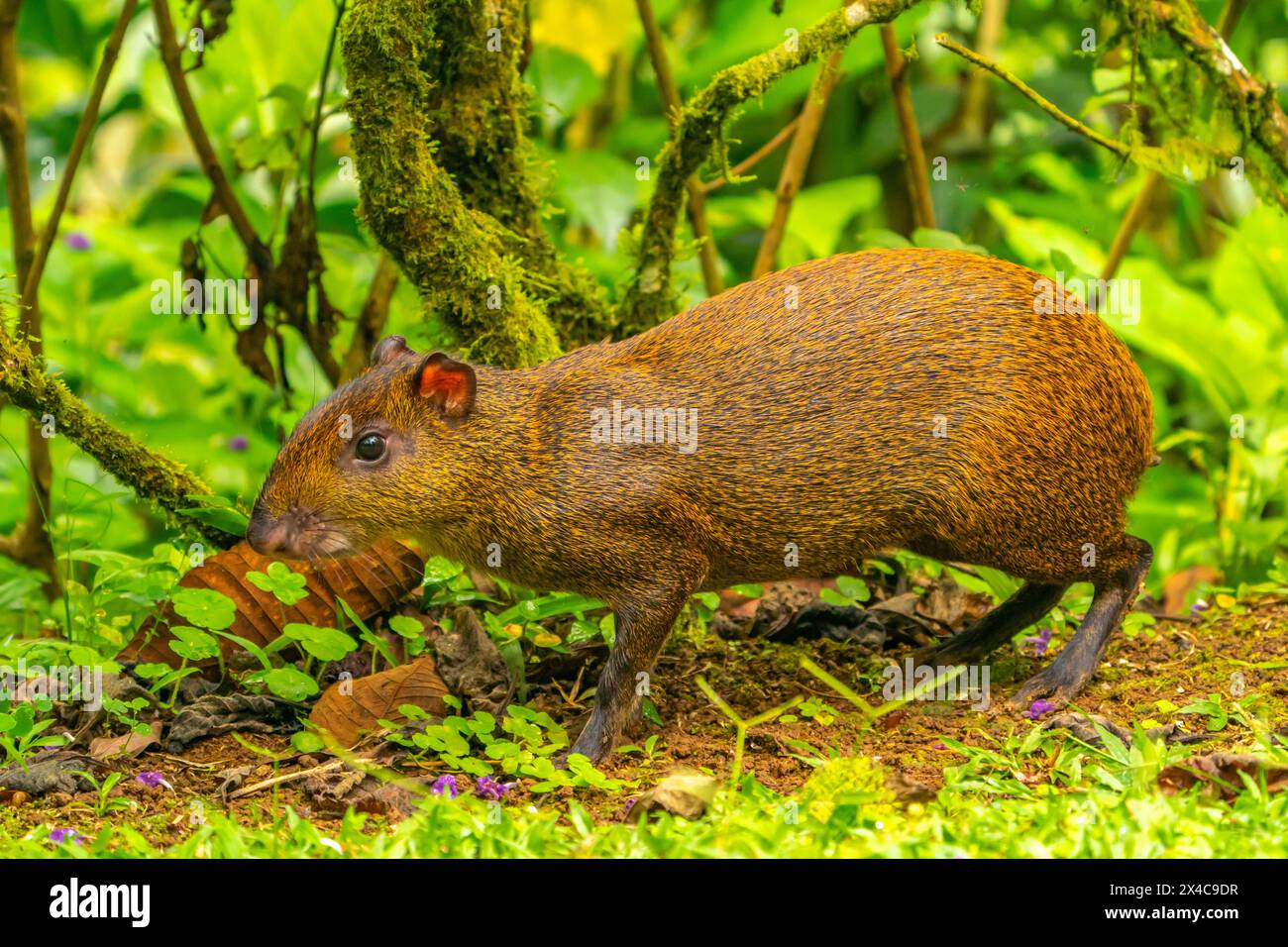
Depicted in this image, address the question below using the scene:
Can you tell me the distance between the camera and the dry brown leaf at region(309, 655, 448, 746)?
15.5 ft

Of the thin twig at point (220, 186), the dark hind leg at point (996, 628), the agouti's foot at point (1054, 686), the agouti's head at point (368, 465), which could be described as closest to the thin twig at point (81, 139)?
the thin twig at point (220, 186)

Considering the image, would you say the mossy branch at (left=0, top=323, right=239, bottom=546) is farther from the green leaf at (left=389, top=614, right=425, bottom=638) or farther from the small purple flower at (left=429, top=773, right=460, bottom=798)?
the small purple flower at (left=429, top=773, right=460, bottom=798)

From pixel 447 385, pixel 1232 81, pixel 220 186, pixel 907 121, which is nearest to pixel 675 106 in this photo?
pixel 907 121

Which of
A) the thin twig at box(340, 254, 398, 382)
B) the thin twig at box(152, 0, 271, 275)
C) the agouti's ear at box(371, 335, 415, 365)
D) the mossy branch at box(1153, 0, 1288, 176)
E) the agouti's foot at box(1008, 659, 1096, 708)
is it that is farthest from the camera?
the thin twig at box(340, 254, 398, 382)

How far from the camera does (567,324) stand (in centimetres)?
590

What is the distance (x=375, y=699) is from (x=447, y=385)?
3.47 feet

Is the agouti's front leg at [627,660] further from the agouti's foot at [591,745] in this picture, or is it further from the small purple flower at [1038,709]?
the small purple flower at [1038,709]

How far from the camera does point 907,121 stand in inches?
259

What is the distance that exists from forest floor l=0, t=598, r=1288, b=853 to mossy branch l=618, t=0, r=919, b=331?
1.65 metres

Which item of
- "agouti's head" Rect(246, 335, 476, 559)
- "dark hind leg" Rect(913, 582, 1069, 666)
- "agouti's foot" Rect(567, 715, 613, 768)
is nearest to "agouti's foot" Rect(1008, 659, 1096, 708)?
"dark hind leg" Rect(913, 582, 1069, 666)

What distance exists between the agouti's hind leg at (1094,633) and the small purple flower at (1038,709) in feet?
0.29

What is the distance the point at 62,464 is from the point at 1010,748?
19.7ft
